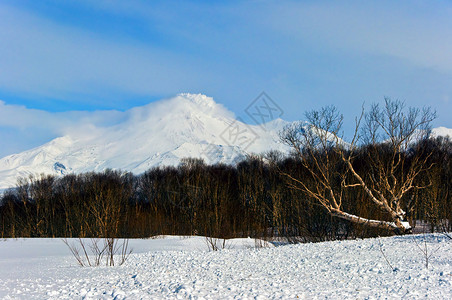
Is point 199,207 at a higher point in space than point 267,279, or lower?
higher

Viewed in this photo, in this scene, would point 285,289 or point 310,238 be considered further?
point 310,238

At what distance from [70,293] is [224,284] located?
3081 millimetres

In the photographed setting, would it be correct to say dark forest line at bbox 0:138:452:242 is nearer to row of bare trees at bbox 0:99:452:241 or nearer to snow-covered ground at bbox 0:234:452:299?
row of bare trees at bbox 0:99:452:241

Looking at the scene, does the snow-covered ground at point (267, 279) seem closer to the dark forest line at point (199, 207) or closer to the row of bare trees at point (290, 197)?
the row of bare trees at point (290, 197)

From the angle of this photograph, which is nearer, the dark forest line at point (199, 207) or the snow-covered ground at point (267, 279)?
the snow-covered ground at point (267, 279)

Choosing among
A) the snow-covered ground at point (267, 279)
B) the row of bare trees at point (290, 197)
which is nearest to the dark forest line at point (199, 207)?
the row of bare trees at point (290, 197)

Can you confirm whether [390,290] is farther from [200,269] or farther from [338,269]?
[200,269]

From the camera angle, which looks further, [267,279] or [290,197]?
[290,197]

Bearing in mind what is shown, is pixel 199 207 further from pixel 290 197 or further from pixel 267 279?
pixel 267 279

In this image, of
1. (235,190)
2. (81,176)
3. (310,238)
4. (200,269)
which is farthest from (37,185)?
(200,269)

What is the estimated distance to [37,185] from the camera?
49406 mm

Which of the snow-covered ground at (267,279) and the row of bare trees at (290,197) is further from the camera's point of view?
the row of bare trees at (290,197)

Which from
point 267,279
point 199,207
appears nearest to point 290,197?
point 199,207

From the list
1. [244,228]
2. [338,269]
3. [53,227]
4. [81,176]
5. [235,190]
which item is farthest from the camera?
[81,176]
